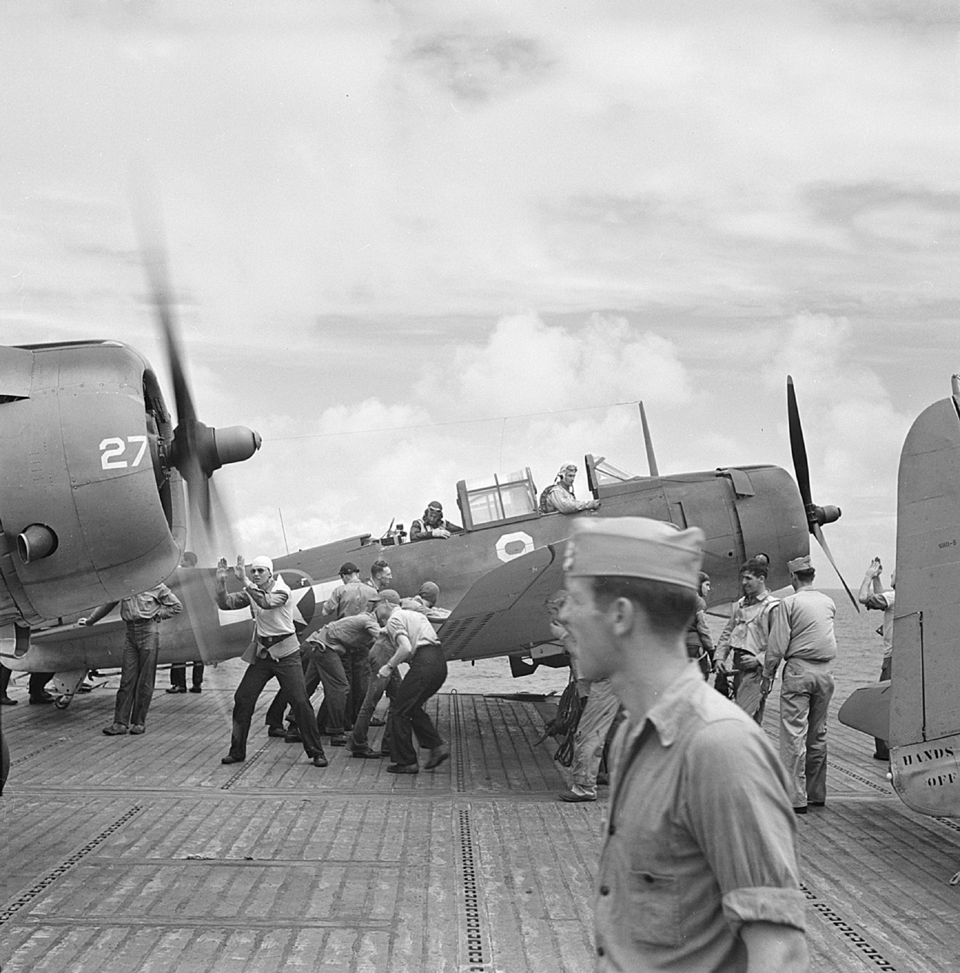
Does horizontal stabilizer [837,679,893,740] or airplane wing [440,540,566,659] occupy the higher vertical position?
airplane wing [440,540,566,659]

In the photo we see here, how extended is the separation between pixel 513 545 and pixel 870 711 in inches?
195

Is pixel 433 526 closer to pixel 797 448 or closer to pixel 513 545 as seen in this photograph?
pixel 513 545

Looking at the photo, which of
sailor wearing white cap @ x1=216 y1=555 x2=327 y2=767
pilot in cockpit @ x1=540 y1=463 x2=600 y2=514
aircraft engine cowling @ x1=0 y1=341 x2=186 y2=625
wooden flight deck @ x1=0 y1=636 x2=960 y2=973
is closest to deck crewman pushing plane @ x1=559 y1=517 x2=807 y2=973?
wooden flight deck @ x1=0 y1=636 x2=960 y2=973

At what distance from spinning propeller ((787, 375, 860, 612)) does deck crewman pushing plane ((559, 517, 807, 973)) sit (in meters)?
11.8

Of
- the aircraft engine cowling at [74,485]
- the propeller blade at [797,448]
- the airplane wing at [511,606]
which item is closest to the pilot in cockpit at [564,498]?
the airplane wing at [511,606]

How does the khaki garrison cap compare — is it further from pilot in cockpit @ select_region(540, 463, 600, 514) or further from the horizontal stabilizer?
pilot in cockpit @ select_region(540, 463, 600, 514)

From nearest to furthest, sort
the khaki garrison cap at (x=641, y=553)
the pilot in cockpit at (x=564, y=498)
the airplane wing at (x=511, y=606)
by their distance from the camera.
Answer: the khaki garrison cap at (x=641, y=553)
the airplane wing at (x=511, y=606)
the pilot in cockpit at (x=564, y=498)

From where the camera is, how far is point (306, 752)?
33.1 ft

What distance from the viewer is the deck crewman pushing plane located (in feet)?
5.69

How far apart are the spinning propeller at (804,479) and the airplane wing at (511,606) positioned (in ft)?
14.0

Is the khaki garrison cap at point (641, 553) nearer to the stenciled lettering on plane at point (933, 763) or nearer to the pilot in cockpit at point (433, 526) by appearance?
the stenciled lettering on plane at point (933, 763)

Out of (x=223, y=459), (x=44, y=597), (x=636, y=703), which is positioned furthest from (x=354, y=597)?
(x=636, y=703)

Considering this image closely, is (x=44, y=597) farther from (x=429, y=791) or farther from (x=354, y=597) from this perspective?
(x=354, y=597)

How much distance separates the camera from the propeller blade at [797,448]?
534 inches
